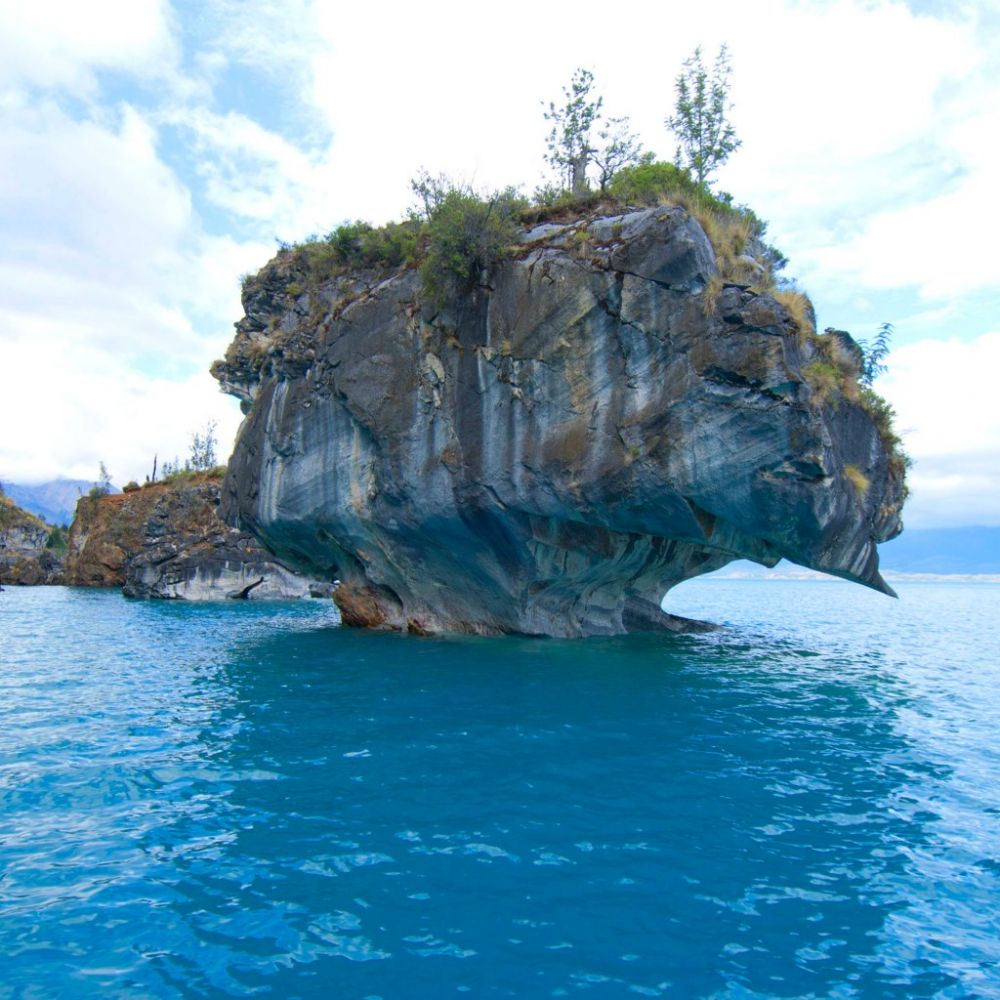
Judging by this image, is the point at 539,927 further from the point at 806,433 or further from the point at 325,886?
the point at 806,433

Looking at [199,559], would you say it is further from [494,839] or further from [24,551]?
[494,839]

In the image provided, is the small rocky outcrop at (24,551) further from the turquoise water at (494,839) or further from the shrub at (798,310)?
the shrub at (798,310)

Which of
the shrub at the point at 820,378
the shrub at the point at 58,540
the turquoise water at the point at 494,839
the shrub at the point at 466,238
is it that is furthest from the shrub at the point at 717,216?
the shrub at the point at 58,540

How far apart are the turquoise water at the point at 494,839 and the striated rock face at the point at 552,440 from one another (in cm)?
512

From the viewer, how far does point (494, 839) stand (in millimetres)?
7711

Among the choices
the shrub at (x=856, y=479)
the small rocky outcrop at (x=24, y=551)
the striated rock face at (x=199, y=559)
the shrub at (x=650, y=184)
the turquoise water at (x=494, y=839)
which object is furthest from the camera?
the small rocky outcrop at (x=24, y=551)

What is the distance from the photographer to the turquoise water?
5.53 metres

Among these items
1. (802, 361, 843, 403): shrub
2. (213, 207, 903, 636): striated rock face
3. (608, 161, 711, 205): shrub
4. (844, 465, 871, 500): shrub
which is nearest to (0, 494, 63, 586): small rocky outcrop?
(213, 207, 903, 636): striated rock face

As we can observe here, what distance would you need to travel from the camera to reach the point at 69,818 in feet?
27.2

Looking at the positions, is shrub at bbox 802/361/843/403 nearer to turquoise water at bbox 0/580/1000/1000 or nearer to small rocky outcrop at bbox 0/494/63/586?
turquoise water at bbox 0/580/1000/1000

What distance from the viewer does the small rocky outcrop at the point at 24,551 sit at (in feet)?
250

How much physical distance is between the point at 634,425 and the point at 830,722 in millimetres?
8140

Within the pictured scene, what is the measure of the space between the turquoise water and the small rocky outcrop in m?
72.3

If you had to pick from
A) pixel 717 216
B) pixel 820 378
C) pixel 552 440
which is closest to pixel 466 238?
pixel 552 440
